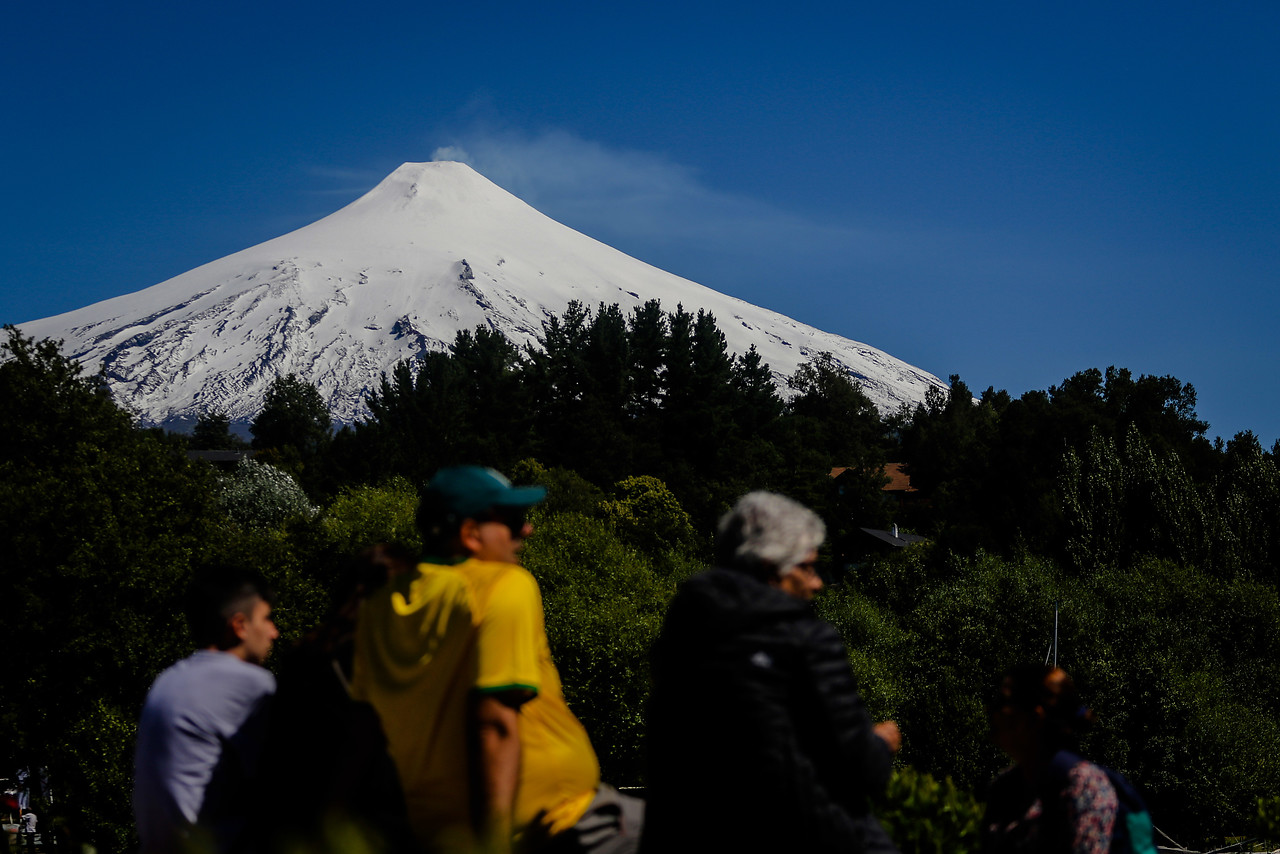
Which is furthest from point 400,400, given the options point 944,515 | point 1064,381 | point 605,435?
point 1064,381

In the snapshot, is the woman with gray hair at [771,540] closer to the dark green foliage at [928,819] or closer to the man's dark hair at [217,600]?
the man's dark hair at [217,600]

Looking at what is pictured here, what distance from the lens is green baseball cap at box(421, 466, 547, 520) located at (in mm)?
3002

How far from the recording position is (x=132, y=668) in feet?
79.7

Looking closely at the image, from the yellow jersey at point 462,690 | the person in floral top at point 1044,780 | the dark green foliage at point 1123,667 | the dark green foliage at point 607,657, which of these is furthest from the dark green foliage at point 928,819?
the dark green foliage at point 1123,667

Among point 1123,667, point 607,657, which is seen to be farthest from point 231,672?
point 1123,667

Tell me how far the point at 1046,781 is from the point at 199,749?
2.65m

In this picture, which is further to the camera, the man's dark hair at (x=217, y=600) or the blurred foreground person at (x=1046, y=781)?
the man's dark hair at (x=217, y=600)

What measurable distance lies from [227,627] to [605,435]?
5696 cm

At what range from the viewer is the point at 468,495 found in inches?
118

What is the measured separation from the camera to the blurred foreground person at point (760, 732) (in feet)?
8.21

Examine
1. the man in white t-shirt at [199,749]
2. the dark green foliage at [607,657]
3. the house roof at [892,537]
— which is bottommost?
the dark green foliage at [607,657]

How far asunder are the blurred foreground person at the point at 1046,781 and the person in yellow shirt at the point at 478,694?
1285mm

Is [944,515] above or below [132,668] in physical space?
above

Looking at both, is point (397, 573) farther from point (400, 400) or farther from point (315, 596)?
point (400, 400)
